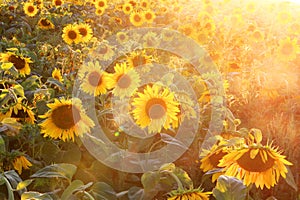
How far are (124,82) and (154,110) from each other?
0.48 m

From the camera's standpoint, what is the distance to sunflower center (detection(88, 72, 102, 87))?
2648mm

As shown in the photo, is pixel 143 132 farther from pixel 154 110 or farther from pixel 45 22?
pixel 45 22

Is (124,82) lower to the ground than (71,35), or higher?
lower

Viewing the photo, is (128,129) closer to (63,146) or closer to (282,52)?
(63,146)

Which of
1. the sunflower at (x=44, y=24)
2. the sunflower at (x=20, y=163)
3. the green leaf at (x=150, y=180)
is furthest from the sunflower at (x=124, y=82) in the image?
the sunflower at (x=44, y=24)

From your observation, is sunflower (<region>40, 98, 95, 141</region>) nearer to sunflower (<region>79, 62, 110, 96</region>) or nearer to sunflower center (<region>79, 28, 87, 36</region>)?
sunflower (<region>79, 62, 110, 96</region>)

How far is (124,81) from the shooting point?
2.50m

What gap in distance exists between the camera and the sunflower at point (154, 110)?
2.02 metres

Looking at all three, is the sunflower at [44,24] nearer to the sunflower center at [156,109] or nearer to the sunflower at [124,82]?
the sunflower at [124,82]

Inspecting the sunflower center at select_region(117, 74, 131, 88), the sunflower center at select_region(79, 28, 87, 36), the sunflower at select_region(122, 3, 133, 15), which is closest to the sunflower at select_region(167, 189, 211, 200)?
the sunflower center at select_region(117, 74, 131, 88)

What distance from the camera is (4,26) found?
6.27 m

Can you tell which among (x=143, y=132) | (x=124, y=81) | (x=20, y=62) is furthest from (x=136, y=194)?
(x=20, y=62)

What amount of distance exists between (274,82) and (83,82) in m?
1.75

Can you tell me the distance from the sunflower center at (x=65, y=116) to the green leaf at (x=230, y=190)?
0.88m
